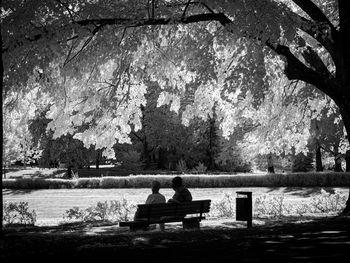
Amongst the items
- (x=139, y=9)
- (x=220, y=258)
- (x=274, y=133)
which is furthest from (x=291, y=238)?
(x=274, y=133)

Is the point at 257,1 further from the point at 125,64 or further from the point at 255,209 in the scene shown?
the point at 255,209

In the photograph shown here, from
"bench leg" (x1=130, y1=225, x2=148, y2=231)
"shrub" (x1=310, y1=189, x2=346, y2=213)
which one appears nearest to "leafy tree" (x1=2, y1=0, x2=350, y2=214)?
"bench leg" (x1=130, y1=225, x2=148, y2=231)

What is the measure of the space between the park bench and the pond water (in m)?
11.9

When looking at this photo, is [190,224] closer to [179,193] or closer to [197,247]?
[179,193]

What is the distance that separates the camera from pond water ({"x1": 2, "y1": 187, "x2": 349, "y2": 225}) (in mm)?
27498

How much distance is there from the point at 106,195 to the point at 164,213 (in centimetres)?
2346

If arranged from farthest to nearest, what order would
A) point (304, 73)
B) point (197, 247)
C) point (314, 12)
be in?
point (314, 12), point (304, 73), point (197, 247)

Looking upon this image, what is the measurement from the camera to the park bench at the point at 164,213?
12.0 m

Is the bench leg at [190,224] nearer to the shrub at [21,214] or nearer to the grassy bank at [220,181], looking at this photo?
the shrub at [21,214]

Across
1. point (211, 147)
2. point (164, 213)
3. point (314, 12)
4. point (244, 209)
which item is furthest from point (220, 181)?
point (164, 213)

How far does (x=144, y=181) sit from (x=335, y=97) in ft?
89.0

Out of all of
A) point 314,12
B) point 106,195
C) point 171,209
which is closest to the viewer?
point 171,209

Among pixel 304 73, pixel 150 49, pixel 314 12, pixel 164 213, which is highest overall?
pixel 314 12

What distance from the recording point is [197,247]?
29.1ft
